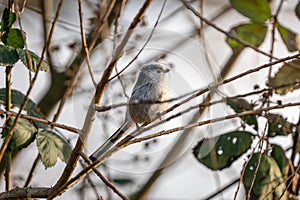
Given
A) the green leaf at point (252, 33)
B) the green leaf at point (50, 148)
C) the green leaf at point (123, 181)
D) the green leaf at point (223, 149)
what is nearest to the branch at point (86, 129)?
the green leaf at point (50, 148)

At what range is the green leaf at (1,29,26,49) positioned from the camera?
1.23 metres

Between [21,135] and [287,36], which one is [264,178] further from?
[21,135]

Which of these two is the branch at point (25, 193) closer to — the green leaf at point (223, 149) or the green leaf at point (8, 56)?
the green leaf at point (8, 56)

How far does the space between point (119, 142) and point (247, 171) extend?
0.46 m

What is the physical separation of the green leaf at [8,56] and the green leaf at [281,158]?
0.68 metres

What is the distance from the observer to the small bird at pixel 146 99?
45.2 inches

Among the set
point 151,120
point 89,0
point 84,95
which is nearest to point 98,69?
point 84,95

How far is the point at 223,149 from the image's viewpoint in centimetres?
156

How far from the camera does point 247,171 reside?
4.79 ft

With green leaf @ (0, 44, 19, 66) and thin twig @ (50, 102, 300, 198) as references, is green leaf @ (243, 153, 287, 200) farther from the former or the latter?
green leaf @ (0, 44, 19, 66)

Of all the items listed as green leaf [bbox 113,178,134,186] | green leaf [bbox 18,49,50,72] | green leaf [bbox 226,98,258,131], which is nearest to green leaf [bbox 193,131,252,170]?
green leaf [bbox 226,98,258,131]

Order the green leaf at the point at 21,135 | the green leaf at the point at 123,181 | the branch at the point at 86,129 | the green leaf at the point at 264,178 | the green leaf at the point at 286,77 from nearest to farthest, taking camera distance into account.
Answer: the branch at the point at 86,129 < the green leaf at the point at 21,135 < the green leaf at the point at 264,178 < the green leaf at the point at 286,77 < the green leaf at the point at 123,181

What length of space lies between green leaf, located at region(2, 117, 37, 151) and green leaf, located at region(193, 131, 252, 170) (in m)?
0.45

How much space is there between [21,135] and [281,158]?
0.63 meters
